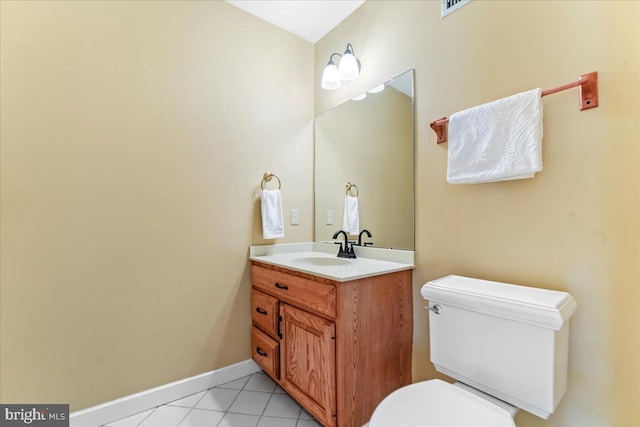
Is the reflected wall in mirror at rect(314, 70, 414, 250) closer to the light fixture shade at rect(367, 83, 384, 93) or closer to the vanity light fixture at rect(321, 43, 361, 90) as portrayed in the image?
the light fixture shade at rect(367, 83, 384, 93)

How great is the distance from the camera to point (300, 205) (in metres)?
2.23

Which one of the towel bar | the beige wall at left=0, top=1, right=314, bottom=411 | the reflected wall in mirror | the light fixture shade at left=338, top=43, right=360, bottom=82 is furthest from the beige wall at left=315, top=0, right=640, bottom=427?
the beige wall at left=0, top=1, right=314, bottom=411

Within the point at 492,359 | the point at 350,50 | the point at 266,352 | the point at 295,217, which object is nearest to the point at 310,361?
the point at 266,352

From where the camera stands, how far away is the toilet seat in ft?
2.90

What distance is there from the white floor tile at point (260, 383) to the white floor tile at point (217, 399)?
96mm

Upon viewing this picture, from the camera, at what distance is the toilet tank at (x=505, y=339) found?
0.93 m

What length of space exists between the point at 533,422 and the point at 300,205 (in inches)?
68.3

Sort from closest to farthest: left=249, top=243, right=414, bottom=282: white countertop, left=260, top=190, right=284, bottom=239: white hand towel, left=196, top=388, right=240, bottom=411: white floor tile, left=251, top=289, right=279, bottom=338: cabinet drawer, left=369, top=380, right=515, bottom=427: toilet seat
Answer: left=369, top=380, right=515, bottom=427: toilet seat < left=249, top=243, right=414, bottom=282: white countertop < left=196, top=388, right=240, bottom=411: white floor tile < left=251, top=289, right=279, bottom=338: cabinet drawer < left=260, top=190, right=284, bottom=239: white hand towel

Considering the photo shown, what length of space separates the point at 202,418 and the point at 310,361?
0.66 m

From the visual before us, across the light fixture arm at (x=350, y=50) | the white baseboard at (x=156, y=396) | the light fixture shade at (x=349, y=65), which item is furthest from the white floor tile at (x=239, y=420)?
the light fixture arm at (x=350, y=50)

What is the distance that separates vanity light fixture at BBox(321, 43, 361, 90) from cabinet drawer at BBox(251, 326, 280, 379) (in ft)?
5.68

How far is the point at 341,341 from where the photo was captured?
126cm

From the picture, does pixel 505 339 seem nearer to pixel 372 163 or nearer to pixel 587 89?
pixel 587 89

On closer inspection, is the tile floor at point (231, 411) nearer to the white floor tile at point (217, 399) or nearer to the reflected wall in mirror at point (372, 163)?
the white floor tile at point (217, 399)
